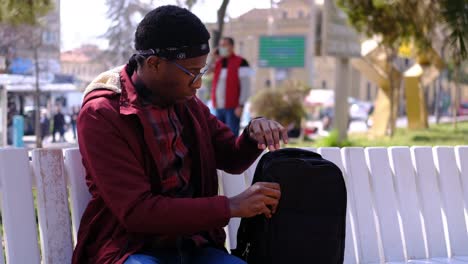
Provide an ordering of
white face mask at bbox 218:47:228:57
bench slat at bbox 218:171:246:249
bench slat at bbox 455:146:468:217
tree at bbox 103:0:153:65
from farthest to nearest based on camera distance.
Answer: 1. tree at bbox 103:0:153:65
2. white face mask at bbox 218:47:228:57
3. bench slat at bbox 455:146:468:217
4. bench slat at bbox 218:171:246:249

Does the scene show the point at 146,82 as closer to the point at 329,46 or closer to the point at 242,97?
the point at 242,97

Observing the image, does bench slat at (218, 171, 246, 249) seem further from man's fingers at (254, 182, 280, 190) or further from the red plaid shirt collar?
man's fingers at (254, 182, 280, 190)

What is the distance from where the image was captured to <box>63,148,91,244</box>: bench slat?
3.12 m

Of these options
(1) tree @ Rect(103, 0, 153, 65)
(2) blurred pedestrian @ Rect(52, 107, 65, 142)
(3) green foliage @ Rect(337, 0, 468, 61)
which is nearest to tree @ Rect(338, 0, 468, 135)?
(3) green foliage @ Rect(337, 0, 468, 61)

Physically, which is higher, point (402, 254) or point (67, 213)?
point (67, 213)

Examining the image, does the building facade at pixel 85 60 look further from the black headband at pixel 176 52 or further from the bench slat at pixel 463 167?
the black headband at pixel 176 52

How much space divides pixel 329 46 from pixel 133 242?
47.7ft

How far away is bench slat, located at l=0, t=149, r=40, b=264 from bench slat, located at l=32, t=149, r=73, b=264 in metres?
0.04

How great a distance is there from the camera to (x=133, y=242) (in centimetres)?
272

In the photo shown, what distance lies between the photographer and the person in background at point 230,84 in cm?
996

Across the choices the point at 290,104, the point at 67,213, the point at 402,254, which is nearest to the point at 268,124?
the point at 67,213

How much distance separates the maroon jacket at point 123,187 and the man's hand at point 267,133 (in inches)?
10.1

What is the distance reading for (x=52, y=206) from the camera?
3.12m

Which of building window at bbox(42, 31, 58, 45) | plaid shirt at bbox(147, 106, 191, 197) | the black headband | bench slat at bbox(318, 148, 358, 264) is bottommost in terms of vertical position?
bench slat at bbox(318, 148, 358, 264)
